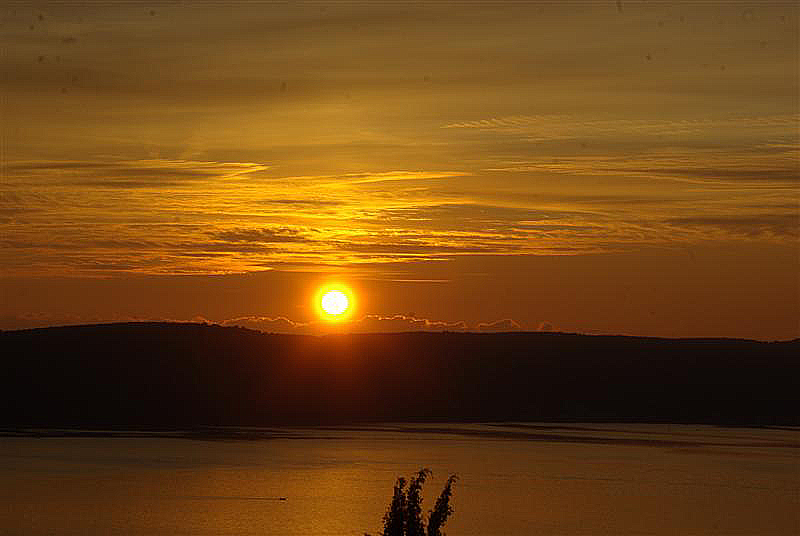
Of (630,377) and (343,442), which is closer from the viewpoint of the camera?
(343,442)

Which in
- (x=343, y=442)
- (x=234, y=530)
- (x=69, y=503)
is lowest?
(x=234, y=530)

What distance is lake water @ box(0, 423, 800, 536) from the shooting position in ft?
224

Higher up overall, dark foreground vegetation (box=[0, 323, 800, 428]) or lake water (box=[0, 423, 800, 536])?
dark foreground vegetation (box=[0, 323, 800, 428])

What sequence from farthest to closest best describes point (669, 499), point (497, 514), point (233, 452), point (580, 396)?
point (580, 396), point (233, 452), point (669, 499), point (497, 514)

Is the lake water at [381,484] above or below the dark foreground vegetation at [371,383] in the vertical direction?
below

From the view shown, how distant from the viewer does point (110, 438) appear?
452 feet

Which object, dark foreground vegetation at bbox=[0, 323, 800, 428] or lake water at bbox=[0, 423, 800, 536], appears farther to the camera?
dark foreground vegetation at bbox=[0, 323, 800, 428]

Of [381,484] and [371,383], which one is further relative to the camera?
[371,383]

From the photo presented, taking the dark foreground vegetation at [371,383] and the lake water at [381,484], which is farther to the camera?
the dark foreground vegetation at [371,383]

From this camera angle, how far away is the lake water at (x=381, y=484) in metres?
68.2

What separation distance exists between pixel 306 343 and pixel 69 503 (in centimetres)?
11800

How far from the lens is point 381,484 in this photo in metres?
88.6

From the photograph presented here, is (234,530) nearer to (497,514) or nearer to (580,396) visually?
(497,514)

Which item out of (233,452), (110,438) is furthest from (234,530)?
(110,438)
